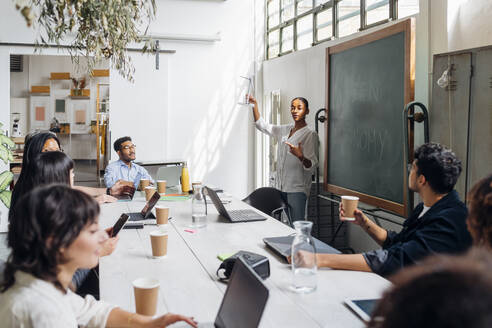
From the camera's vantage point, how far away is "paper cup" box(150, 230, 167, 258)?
1.97 m

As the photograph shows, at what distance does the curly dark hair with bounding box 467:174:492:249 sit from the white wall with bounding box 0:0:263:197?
5253mm

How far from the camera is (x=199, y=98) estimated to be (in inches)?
249

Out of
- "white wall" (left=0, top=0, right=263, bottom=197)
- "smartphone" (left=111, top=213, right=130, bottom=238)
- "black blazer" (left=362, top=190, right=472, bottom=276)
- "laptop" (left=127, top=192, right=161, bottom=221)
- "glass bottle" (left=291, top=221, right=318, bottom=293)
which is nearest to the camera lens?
"glass bottle" (left=291, top=221, right=318, bottom=293)

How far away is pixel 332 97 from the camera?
4133 millimetres

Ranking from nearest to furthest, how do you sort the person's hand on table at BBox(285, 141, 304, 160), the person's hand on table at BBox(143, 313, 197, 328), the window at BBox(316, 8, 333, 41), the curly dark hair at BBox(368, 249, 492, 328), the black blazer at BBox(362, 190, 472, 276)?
the curly dark hair at BBox(368, 249, 492, 328) → the person's hand on table at BBox(143, 313, 197, 328) → the black blazer at BBox(362, 190, 472, 276) → the person's hand on table at BBox(285, 141, 304, 160) → the window at BBox(316, 8, 333, 41)

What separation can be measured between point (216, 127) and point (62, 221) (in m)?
5.32

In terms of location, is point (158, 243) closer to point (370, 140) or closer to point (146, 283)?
point (146, 283)

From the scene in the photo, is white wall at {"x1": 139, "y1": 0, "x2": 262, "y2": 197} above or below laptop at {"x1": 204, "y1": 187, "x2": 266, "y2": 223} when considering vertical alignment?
above

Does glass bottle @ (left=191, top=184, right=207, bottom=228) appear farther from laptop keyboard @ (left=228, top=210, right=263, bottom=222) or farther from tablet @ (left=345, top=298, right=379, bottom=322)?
tablet @ (left=345, top=298, right=379, bottom=322)

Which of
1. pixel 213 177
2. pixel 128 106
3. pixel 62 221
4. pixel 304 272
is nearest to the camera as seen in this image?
pixel 62 221

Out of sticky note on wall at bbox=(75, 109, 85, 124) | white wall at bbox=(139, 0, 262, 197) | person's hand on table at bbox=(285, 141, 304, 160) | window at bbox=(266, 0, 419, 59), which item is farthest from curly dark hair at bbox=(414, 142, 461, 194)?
sticky note on wall at bbox=(75, 109, 85, 124)

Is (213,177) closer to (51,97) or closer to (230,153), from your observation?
(230,153)

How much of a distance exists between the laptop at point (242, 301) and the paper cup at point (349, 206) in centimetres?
97

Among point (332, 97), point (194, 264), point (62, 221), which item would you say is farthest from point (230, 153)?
point (62, 221)
